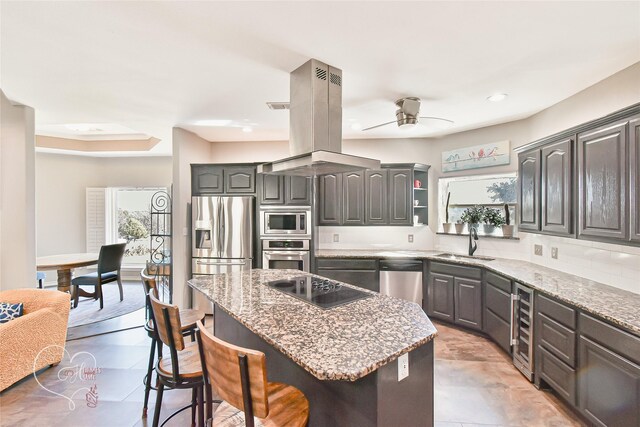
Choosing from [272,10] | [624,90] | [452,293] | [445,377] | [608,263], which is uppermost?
[272,10]

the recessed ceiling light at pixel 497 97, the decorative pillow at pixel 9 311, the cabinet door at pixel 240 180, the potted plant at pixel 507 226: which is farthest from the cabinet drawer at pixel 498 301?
the decorative pillow at pixel 9 311

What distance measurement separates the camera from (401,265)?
4.16m

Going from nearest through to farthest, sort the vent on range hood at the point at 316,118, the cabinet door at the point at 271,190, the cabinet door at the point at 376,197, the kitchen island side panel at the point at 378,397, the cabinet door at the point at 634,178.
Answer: the kitchen island side panel at the point at 378,397, the cabinet door at the point at 634,178, the vent on range hood at the point at 316,118, the cabinet door at the point at 271,190, the cabinet door at the point at 376,197

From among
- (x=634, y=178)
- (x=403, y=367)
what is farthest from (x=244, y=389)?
(x=634, y=178)

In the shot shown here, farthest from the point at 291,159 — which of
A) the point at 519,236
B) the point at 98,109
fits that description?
the point at 519,236

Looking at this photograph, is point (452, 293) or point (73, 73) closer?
point (73, 73)

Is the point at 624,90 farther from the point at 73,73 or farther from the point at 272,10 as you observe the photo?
the point at 73,73

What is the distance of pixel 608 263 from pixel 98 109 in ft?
17.2

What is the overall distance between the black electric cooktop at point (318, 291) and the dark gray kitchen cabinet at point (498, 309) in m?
1.78

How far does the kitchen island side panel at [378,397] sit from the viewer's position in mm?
1298

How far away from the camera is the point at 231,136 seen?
4.80 m

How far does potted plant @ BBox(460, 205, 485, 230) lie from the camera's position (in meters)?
4.04

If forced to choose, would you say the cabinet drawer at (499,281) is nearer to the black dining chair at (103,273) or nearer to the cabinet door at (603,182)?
the cabinet door at (603,182)

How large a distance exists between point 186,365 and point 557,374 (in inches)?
104
